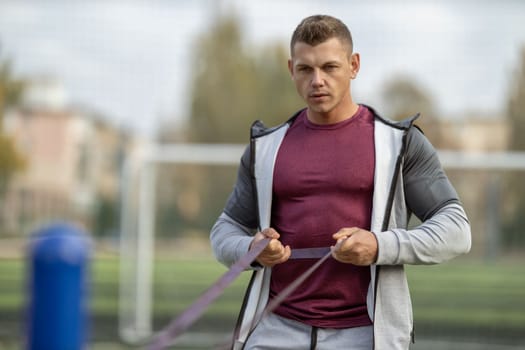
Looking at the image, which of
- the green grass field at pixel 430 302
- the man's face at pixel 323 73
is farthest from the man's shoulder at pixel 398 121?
the green grass field at pixel 430 302

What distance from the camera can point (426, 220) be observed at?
280cm

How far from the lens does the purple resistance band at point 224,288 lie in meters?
1.91

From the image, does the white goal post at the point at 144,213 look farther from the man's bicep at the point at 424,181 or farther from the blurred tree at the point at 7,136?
the blurred tree at the point at 7,136

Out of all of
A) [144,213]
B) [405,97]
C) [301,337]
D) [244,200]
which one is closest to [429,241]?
[301,337]

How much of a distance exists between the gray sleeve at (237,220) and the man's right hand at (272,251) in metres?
0.18

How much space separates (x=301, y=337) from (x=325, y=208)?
0.35m

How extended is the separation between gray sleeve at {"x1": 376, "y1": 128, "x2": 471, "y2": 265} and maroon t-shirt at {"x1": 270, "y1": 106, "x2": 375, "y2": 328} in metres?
0.12

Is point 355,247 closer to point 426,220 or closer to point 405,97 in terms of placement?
point 426,220

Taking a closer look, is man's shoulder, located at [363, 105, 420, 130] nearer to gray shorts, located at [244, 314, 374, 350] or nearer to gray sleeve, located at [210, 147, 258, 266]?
gray sleeve, located at [210, 147, 258, 266]

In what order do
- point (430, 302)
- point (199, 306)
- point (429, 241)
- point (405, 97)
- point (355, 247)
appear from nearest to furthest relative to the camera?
1. point (199, 306)
2. point (355, 247)
3. point (429, 241)
4. point (430, 302)
5. point (405, 97)

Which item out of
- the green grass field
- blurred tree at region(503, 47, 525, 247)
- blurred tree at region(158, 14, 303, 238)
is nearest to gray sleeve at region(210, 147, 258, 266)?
the green grass field

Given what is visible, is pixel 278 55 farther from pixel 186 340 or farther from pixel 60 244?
pixel 60 244

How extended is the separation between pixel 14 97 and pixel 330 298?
22.3 meters

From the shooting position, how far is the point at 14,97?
952 inches
